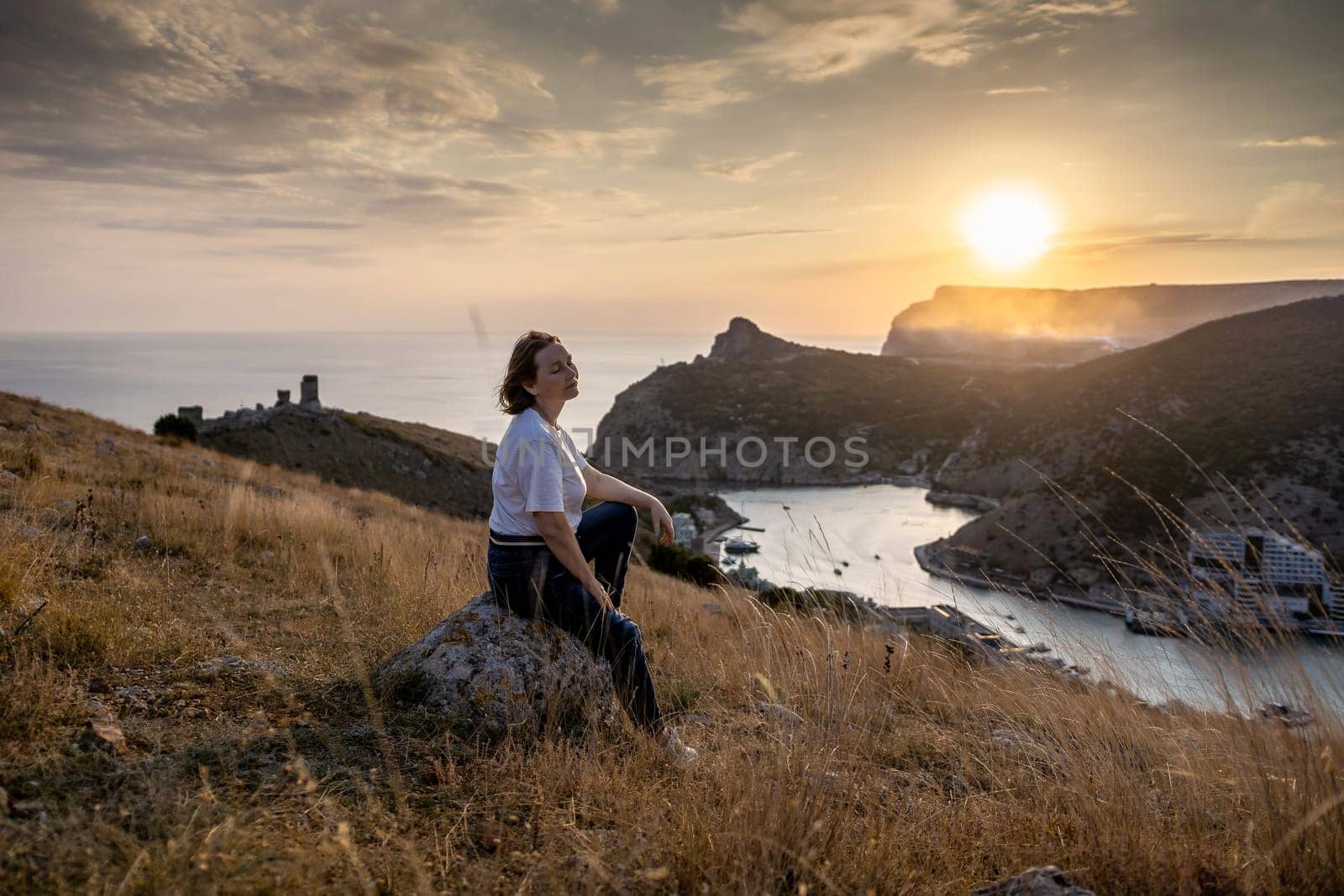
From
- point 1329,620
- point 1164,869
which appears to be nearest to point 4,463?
point 1164,869

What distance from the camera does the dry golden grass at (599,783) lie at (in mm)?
2260

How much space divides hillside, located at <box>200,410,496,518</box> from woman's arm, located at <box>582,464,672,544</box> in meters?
33.6

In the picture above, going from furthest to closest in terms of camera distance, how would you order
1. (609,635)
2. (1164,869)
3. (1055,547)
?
1. (1055,547)
2. (609,635)
3. (1164,869)

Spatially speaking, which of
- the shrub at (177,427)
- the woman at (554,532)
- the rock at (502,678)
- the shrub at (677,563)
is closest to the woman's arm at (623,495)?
the woman at (554,532)

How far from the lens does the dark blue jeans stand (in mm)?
3588

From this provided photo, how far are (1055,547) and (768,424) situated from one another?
188 feet

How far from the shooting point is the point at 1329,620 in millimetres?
3924

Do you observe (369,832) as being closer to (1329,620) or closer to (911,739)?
(911,739)

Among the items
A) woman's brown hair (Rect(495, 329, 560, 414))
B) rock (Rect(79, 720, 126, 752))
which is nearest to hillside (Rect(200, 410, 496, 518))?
woman's brown hair (Rect(495, 329, 560, 414))

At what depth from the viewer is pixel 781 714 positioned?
3736 millimetres

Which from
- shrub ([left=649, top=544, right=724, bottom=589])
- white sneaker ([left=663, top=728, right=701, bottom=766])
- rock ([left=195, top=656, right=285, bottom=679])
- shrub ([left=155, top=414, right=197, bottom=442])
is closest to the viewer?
white sneaker ([left=663, top=728, right=701, bottom=766])

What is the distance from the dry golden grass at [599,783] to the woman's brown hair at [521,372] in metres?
1.57

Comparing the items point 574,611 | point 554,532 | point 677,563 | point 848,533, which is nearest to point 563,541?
point 554,532

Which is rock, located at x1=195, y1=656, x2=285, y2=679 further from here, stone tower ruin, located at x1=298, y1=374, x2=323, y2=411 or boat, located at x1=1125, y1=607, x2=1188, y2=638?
stone tower ruin, located at x1=298, y1=374, x2=323, y2=411
